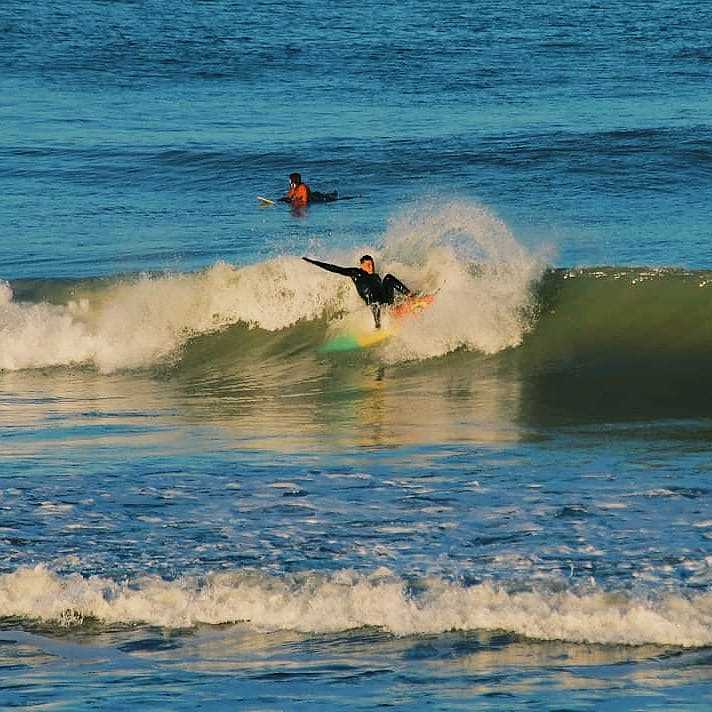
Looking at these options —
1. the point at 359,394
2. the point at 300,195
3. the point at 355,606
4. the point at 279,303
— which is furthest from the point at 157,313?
the point at 355,606

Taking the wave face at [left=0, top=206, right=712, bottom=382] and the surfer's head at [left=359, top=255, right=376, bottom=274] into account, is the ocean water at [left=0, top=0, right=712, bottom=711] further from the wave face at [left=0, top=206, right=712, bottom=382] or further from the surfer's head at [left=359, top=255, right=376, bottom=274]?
the surfer's head at [left=359, top=255, right=376, bottom=274]

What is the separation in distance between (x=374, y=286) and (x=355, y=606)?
28.0 ft

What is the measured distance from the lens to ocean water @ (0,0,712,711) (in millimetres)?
7926

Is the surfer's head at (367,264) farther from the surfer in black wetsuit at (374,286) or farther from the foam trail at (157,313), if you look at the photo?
the foam trail at (157,313)

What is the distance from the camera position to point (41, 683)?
7.44 metres

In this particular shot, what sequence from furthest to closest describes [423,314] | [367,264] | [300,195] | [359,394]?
[300,195] → [423,314] → [367,264] → [359,394]

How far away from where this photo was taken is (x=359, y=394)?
15.1 metres

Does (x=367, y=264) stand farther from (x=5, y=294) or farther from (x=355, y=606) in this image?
(x=355, y=606)

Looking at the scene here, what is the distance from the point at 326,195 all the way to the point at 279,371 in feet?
30.9

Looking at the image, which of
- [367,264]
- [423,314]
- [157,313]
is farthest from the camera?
Result: [157,313]

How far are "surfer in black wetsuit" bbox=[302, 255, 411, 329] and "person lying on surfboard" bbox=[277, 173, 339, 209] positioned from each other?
8.42 metres

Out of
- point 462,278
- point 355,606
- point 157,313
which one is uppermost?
point 462,278

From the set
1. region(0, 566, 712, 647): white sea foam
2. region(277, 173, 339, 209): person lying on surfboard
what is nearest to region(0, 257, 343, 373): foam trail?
region(277, 173, 339, 209): person lying on surfboard

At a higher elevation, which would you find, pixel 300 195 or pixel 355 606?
pixel 300 195
